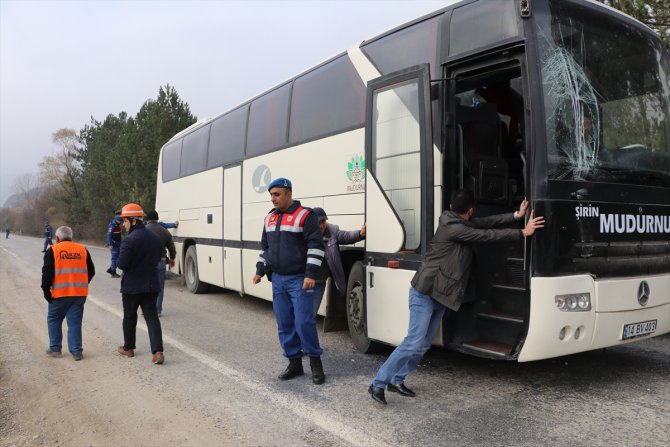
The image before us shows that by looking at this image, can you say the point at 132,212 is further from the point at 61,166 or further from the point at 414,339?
the point at 61,166

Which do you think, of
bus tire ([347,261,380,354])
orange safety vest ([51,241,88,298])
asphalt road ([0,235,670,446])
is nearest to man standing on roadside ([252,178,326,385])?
asphalt road ([0,235,670,446])

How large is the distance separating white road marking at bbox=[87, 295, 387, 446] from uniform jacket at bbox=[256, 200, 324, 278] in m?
1.12

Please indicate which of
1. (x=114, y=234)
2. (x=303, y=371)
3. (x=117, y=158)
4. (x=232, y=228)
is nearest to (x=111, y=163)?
(x=117, y=158)

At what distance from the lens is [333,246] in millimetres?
5984

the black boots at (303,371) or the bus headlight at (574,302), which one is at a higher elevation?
the bus headlight at (574,302)

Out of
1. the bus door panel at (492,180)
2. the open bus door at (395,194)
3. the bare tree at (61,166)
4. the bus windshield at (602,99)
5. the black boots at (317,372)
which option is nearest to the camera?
the bus windshield at (602,99)

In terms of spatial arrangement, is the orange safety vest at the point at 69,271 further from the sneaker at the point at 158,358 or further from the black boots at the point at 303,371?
the black boots at the point at 303,371

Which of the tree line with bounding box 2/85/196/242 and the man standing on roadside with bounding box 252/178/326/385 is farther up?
the tree line with bounding box 2/85/196/242

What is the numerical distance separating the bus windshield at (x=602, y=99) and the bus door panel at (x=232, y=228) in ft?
20.1

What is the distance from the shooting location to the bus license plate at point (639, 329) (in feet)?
15.1

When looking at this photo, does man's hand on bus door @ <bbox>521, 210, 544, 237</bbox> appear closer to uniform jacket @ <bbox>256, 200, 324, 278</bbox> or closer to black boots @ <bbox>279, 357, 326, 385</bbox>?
uniform jacket @ <bbox>256, 200, 324, 278</bbox>

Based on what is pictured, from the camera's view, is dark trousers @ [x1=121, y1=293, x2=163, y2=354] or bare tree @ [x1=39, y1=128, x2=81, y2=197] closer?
dark trousers @ [x1=121, y1=293, x2=163, y2=354]

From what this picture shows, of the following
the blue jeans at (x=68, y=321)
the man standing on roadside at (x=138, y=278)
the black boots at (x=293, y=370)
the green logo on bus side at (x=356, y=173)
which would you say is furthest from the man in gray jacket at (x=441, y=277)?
the blue jeans at (x=68, y=321)

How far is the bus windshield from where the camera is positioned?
448cm
